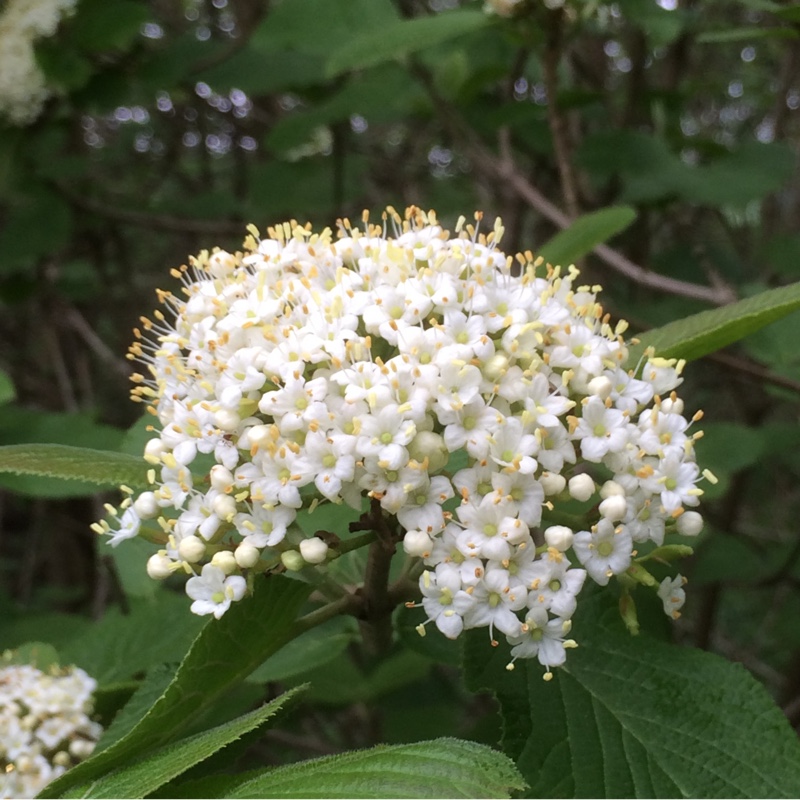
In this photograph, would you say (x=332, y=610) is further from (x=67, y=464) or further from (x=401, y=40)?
(x=401, y=40)

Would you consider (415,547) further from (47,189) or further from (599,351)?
(47,189)

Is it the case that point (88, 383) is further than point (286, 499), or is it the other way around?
point (88, 383)

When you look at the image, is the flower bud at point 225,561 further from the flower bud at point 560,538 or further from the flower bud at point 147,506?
the flower bud at point 560,538

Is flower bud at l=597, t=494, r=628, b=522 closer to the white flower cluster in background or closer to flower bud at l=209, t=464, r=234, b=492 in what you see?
flower bud at l=209, t=464, r=234, b=492

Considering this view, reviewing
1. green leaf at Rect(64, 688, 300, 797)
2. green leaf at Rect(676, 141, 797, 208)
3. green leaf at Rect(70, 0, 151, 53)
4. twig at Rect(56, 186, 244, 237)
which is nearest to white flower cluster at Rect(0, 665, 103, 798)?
green leaf at Rect(64, 688, 300, 797)

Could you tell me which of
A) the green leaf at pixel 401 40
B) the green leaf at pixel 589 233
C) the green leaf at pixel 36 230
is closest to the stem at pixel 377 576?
the green leaf at pixel 589 233

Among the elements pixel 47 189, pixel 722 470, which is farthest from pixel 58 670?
pixel 47 189
